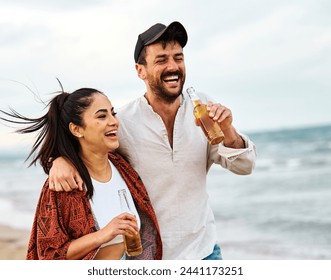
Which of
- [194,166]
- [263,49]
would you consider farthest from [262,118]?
[194,166]

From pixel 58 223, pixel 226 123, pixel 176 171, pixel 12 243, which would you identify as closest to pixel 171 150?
pixel 176 171

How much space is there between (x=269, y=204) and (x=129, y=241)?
33.6 ft

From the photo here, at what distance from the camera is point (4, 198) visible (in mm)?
14727

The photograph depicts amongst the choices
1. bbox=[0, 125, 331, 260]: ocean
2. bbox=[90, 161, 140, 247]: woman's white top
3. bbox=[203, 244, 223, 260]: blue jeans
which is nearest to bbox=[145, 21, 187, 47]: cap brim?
bbox=[90, 161, 140, 247]: woman's white top

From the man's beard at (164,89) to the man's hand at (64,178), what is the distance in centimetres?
67

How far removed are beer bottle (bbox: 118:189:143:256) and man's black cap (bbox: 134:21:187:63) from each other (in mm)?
858

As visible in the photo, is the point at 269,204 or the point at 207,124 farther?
the point at 269,204

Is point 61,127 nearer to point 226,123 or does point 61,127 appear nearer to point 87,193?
point 87,193

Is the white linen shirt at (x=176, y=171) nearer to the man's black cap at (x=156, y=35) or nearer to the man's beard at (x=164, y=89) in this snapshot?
the man's beard at (x=164, y=89)

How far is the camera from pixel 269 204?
12.9 meters

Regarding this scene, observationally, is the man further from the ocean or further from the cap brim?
the ocean

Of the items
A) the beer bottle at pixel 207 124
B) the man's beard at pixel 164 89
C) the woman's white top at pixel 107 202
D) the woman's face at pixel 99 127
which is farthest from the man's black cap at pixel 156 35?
the woman's white top at pixel 107 202

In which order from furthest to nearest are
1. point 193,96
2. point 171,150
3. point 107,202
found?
point 171,150, point 193,96, point 107,202
